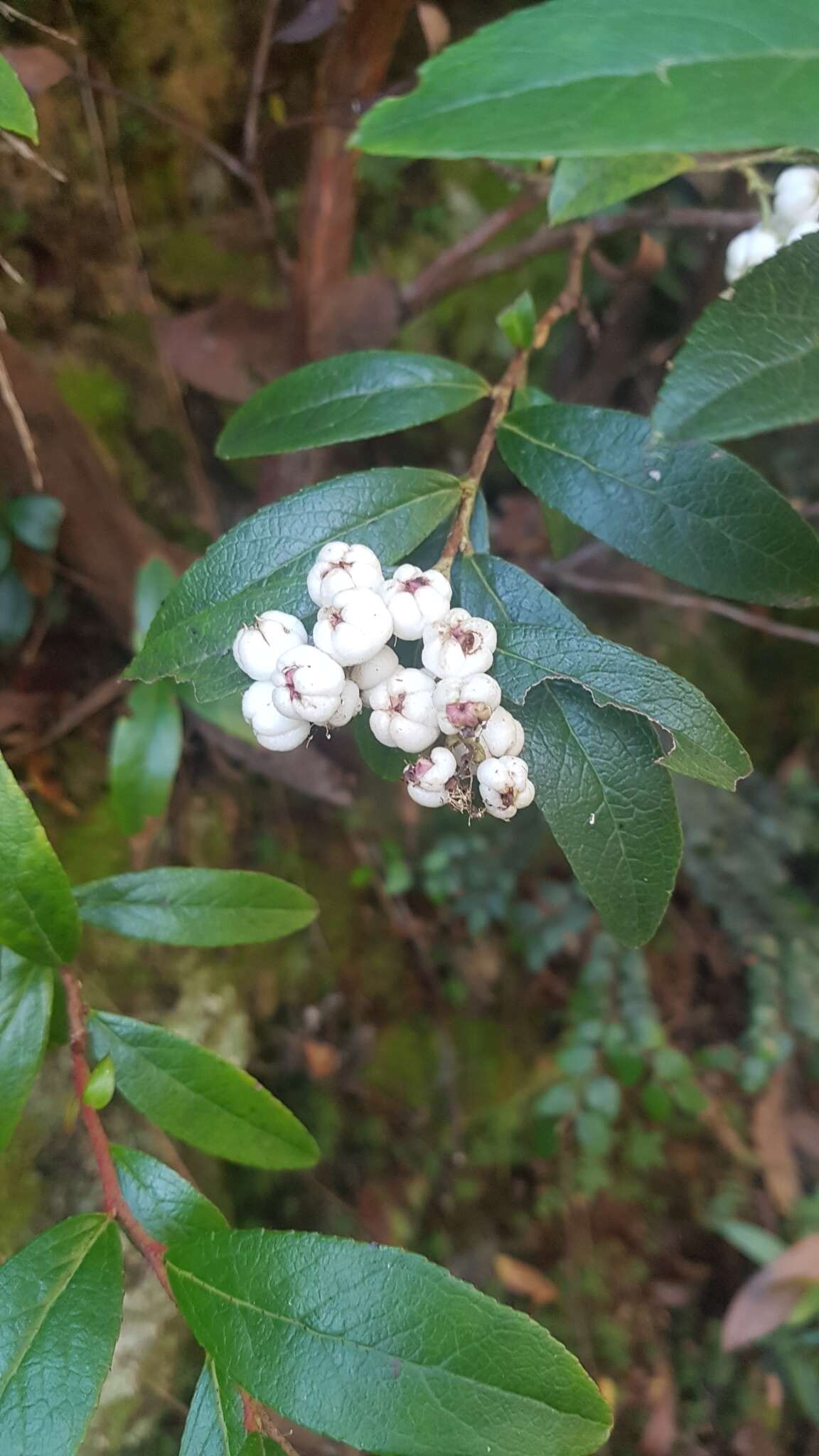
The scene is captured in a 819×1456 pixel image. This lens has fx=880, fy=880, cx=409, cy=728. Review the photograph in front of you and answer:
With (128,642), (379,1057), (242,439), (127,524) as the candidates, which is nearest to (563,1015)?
(379,1057)

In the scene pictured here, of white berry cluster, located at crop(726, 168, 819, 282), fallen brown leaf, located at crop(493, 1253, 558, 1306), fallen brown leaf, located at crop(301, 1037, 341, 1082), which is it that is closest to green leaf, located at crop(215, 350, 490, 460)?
white berry cluster, located at crop(726, 168, 819, 282)

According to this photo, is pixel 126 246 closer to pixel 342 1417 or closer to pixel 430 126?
pixel 430 126

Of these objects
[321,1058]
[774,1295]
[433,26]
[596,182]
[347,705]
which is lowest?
[774,1295]

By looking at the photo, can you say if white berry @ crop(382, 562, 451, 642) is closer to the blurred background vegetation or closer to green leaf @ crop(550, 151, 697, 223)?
green leaf @ crop(550, 151, 697, 223)

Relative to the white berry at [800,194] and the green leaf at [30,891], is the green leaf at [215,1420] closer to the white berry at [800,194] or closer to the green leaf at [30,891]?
the green leaf at [30,891]

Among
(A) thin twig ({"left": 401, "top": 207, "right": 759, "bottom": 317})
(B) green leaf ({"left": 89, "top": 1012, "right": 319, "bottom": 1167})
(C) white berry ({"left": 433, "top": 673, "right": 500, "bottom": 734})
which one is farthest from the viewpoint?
(A) thin twig ({"left": 401, "top": 207, "right": 759, "bottom": 317})

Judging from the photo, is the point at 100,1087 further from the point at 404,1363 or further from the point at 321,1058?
the point at 321,1058

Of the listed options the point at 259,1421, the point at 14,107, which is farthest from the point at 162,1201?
the point at 14,107
